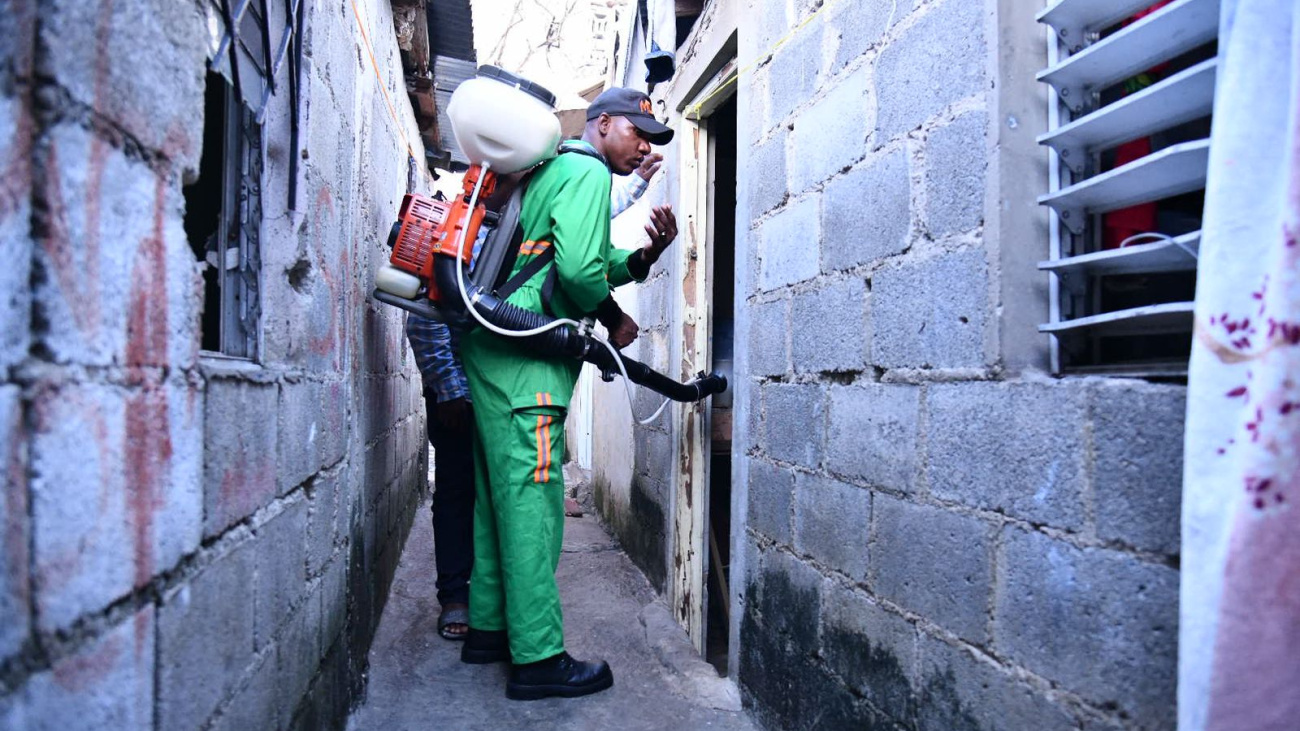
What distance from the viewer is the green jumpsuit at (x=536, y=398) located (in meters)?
2.58

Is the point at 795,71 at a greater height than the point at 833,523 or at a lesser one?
greater

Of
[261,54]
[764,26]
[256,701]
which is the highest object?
[764,26]

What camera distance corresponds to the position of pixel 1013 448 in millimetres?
1455

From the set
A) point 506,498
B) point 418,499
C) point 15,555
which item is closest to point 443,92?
point 418,499

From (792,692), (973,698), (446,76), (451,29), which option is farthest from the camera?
(446,76)

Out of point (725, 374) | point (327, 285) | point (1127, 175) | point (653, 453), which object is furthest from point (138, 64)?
point (653, 453)

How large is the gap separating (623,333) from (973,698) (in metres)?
1.85

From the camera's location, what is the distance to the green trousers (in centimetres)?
258

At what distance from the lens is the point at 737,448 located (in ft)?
9.11

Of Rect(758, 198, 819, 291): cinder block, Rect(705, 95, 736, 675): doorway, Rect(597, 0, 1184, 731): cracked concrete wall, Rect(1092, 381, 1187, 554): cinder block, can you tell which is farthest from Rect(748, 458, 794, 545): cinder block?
Rect(1092, 381, 1187, 554): cinder block

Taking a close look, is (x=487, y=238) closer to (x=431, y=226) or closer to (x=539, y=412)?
(x=431, y=226)

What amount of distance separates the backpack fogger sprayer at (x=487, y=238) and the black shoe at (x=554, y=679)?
1.02m

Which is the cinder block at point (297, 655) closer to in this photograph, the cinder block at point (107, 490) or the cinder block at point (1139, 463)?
the cinder block at point (107, 490)

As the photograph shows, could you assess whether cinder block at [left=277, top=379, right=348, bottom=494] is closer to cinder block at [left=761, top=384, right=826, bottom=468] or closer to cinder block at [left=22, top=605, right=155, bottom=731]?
cinder block at [left=22, top=605, right=155, bottom=731]
